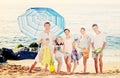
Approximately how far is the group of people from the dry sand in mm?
71

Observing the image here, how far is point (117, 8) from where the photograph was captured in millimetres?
7148

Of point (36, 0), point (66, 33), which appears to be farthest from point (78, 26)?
point (36, 0)

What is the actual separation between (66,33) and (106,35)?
0.56 m

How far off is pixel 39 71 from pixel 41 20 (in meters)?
0.71

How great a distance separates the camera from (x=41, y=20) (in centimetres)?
712

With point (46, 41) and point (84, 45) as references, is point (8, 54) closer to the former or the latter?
point (46, 41)

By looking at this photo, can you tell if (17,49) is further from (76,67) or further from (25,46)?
(76,67)

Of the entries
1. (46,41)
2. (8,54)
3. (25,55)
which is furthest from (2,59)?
(46,41)

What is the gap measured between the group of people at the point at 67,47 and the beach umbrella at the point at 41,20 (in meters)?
0.06

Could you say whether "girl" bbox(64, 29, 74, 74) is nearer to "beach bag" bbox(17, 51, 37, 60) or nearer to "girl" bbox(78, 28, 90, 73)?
"girl" bbox(78, 28, 90, 73)

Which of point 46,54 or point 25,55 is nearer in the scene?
point 46,54

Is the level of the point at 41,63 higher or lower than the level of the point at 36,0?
lower

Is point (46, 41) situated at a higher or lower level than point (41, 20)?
lower

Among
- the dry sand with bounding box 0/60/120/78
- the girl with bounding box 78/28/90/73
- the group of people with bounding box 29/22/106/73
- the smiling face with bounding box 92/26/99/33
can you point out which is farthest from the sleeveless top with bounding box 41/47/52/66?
the smiling face with bounding box 92/26/99/33
